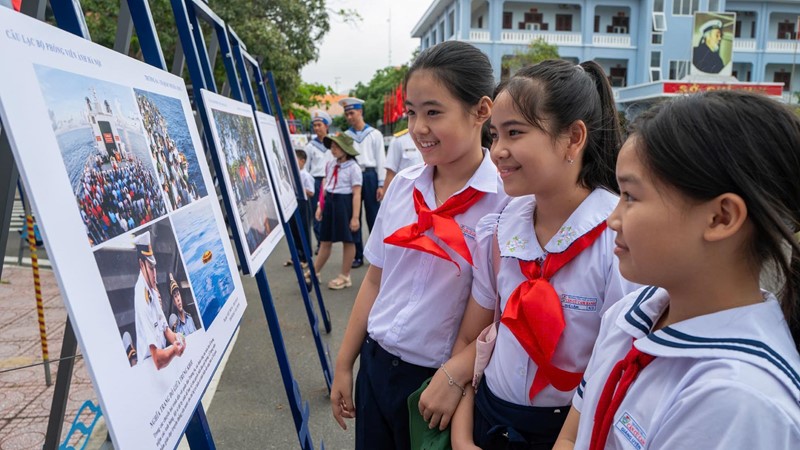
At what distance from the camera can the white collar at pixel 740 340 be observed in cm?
79

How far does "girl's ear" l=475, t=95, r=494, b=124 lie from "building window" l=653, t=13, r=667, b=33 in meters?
33.9

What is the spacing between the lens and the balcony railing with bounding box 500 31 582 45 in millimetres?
30719

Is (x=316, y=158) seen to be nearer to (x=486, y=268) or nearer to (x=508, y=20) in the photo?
(x=486, y=268)

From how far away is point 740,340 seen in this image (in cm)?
82

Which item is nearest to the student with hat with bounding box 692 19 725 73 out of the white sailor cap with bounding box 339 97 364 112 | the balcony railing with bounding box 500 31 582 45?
the balcony railing with bounding box 500 31 582 45

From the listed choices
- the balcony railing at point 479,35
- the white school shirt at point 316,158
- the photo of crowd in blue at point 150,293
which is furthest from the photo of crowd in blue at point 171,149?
the balcony railing at point 479,35

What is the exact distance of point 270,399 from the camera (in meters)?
3.37

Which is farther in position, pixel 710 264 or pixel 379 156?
pixel 379 156

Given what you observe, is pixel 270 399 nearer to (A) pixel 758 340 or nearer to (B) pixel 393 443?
(B) pixel 393 443

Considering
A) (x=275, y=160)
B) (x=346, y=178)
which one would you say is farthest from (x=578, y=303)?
(x=346, y=178)

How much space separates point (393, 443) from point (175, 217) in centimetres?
96

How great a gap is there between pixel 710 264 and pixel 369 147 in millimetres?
5633

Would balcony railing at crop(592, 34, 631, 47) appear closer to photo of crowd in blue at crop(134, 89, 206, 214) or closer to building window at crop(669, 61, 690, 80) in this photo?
building window at crop(669, 61, 690, 80)

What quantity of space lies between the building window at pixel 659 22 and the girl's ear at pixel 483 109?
33940 millimetres
